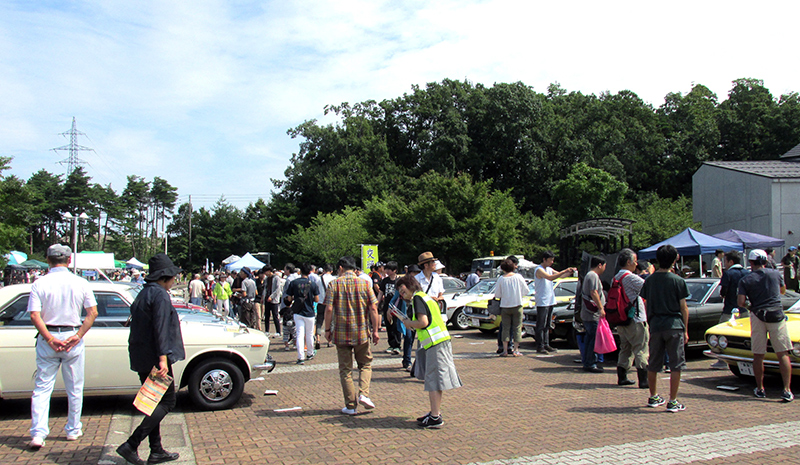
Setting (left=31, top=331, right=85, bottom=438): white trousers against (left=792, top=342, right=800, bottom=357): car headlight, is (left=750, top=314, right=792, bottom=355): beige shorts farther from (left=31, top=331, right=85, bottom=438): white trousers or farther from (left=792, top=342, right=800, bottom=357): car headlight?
(left=31, top=331, right=85, bottom=438): white trousers

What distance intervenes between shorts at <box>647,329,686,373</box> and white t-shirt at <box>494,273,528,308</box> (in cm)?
396

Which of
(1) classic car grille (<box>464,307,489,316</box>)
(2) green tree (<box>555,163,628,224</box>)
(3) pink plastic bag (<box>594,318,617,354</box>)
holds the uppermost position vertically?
(2) green tree (<box>555,163,628,224</box>)

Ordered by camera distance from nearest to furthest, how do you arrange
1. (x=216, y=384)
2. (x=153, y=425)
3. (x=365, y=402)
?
(x=153, y=425) < (x=365, y=402) < (x=216, y=384)

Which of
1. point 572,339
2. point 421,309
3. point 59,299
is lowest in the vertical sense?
point 572,339

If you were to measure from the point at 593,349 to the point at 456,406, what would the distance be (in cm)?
328

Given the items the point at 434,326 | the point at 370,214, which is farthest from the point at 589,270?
the point at 370,214

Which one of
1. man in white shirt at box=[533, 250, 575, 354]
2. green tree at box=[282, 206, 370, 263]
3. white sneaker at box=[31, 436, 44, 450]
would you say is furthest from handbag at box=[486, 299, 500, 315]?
green tree at box=[282, 206, 370, 263]

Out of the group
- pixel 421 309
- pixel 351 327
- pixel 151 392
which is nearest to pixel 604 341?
→ pixel 421 309

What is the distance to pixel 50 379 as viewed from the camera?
5367 mm

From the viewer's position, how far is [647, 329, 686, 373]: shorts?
6414 mm

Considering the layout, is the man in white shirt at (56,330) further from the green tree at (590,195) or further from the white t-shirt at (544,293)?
the green tree at (590,195)

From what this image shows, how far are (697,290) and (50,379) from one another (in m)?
10.3

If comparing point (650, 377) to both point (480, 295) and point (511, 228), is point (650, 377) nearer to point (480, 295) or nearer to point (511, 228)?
point (480, 295)

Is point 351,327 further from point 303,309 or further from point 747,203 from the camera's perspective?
point 747,203
